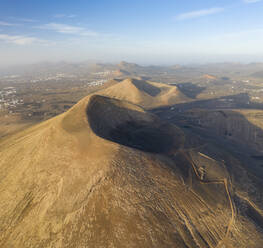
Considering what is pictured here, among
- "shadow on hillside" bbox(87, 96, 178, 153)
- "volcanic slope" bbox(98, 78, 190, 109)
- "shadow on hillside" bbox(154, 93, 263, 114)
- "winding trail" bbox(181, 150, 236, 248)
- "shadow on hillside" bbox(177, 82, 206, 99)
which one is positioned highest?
"shadow on hillside" bbox(87, 96, 178, 153)

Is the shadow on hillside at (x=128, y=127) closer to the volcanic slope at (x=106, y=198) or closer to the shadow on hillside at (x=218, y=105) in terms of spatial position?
the volcanic slope at (x=106, y=198)

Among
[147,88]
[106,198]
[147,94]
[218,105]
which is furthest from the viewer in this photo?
[147,88]

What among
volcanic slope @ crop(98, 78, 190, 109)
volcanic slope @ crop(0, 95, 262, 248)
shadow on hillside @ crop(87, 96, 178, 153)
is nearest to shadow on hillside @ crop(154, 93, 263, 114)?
volcanic slope @ crop(98, 78, 190, 109)

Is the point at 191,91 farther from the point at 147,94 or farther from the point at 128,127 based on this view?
the point at 128,127

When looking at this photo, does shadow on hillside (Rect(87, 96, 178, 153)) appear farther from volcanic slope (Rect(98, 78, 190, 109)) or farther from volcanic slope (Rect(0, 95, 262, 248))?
volcanic slope (Rect(98, 78, 190, 109))

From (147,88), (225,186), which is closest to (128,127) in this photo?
(225,186)

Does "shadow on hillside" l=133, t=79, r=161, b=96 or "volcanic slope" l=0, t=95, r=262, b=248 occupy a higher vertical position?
"volcanic slope" l=0, t=95, r=262, b=248
